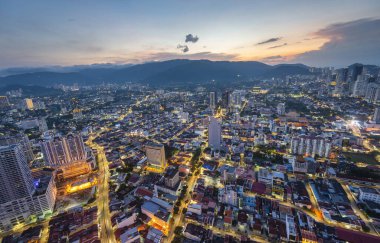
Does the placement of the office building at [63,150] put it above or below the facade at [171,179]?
above

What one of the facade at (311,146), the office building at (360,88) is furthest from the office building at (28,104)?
the office building at (360,88)

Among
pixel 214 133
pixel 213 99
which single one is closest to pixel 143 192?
pixel 214 133

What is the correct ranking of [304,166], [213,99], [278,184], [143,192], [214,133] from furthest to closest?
[213,99], [214,133], [304,166], [278,184], [143,192]

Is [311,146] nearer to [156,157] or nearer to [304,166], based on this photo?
[304,166]

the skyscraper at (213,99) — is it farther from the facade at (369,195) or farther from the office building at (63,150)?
the facade at (369,195)

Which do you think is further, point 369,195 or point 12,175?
point 369,195
